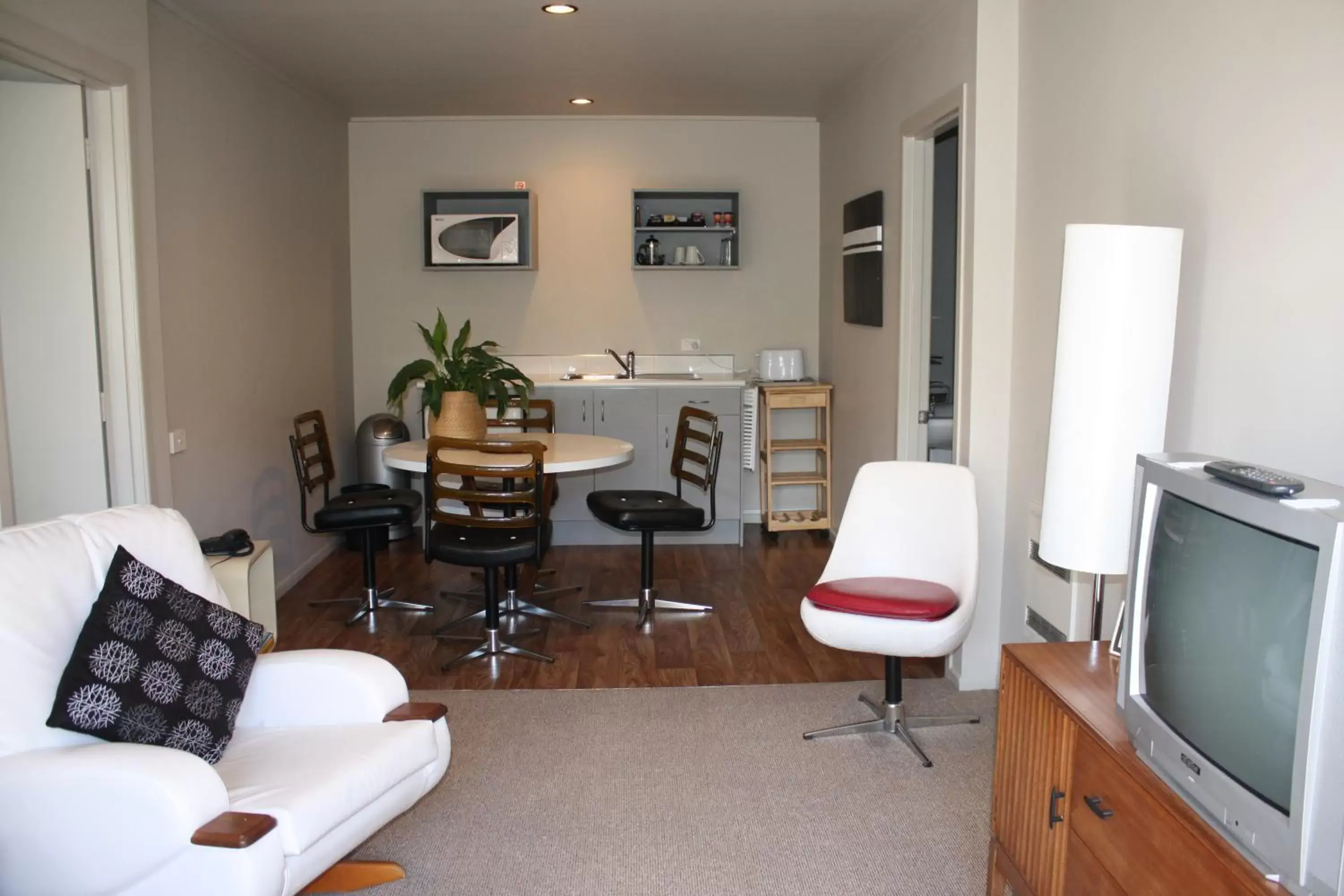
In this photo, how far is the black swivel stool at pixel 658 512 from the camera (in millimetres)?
4773

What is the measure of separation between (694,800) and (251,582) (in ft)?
5.74

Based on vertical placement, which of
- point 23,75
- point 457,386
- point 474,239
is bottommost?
point 457,386

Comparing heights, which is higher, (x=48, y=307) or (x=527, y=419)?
(x=48, y=307)

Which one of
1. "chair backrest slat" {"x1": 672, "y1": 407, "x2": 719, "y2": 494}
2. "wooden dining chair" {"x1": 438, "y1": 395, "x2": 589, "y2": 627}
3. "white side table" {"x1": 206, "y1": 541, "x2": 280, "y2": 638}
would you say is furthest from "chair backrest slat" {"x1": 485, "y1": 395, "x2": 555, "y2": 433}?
"white side table" {"x1": 206, "y1": 541, "x2": 280, "y2": 638}

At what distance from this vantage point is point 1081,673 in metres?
2.27

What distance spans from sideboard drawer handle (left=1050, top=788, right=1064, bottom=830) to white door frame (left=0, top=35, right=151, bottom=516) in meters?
3.24

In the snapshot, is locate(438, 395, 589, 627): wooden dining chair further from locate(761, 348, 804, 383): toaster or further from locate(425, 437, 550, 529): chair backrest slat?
locate(761, 348, 804, 383): toaster

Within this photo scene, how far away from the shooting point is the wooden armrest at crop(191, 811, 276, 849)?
2.02 metres

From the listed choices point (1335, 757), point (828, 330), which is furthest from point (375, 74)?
point (1335, 757)

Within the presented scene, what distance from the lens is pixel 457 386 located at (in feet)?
15.4

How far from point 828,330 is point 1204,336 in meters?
4.23

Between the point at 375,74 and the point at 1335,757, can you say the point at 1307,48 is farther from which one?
the point at 375,74

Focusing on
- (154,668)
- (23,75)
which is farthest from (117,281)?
(154,668)

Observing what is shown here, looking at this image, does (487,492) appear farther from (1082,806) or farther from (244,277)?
(1082,806)
